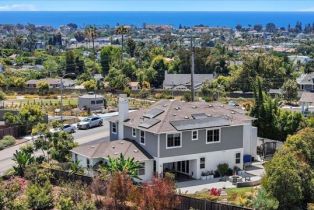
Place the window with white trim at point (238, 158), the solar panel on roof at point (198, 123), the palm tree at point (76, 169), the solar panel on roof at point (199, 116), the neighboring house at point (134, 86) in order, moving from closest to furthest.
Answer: the palm tree at point (76, 169), the solar panel on roof at point (198, 123), the solar panel on roof at point (199, 116), the window with white trim at point (238, 158), the neighboring house at point (134, 86)

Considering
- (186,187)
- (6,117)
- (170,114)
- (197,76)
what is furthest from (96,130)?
(197,76)

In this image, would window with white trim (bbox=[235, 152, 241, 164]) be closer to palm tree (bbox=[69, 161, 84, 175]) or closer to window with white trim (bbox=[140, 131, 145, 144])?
window with white trim (bbox=[140, 131, 145, 144])

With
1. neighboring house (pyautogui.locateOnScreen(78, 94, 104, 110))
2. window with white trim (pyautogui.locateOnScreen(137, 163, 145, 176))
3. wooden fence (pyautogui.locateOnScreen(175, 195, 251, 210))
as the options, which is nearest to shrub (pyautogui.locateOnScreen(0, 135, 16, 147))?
window with white trim (pyautogui.locateOnScreen(137, 163, 145, 176))

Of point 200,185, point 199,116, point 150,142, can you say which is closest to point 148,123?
point 150,142

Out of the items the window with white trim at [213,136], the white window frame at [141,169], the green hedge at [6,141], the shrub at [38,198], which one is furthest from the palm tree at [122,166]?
the green hedge at [6,141]

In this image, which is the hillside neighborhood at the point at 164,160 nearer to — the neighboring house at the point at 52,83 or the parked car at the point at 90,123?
the parked car at the point at 90,123

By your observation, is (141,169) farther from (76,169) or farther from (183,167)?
(76,169)

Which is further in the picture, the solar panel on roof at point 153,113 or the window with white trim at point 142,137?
the solar panel on roof at point 153,113

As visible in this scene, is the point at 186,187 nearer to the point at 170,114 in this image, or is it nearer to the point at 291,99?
the point at 170,114
